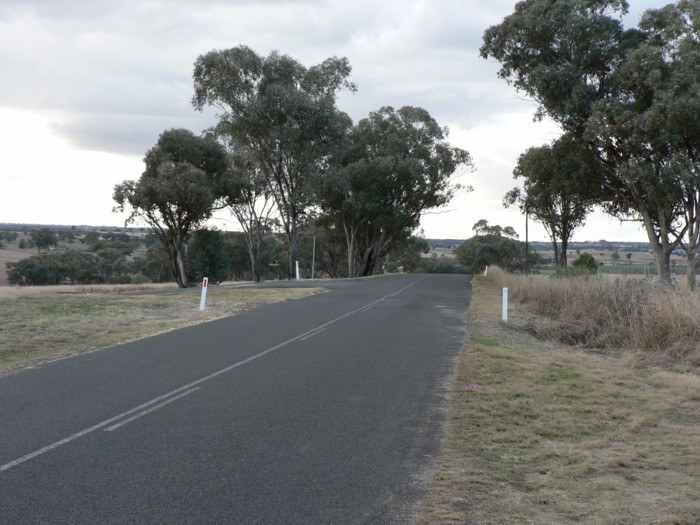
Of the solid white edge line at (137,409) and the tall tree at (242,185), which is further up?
the tall tree at (242,185)

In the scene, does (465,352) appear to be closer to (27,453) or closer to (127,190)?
(27,453)

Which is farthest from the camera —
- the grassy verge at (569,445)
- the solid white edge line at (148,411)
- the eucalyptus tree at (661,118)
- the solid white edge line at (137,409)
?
the eucalyptus tree at (661,118)

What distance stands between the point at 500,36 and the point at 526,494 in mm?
27851

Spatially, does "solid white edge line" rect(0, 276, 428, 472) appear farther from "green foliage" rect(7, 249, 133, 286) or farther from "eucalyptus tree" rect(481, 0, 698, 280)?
"green foliage" rect(7, 249, 133, 286)

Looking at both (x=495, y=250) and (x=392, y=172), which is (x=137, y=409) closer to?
(x=392, y=172)

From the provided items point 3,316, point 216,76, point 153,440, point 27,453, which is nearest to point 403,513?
point 153,440

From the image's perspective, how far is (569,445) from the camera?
585 centimetres

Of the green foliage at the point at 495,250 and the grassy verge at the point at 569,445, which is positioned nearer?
the grassy verge at the point at 569,445

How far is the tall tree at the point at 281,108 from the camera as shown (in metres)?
38.2

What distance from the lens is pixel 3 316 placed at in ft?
51.8

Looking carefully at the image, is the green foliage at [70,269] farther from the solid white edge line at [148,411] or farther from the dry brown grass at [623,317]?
the solid white edge line at [148,411]

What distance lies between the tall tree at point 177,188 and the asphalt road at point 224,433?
28.7 meters

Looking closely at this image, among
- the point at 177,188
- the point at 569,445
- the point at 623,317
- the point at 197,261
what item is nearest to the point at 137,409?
the point at 569,445

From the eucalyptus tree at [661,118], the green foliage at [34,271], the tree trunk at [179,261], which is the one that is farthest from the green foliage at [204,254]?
the eucalyptus tree at [661,118]
